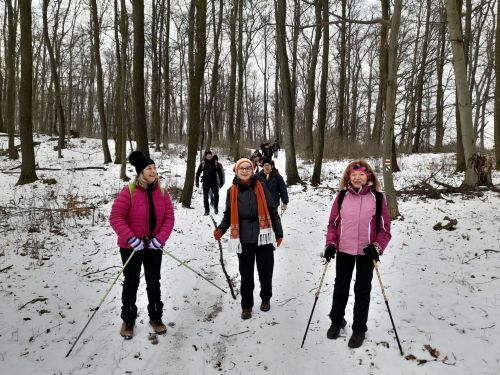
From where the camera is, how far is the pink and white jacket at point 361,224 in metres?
3.87

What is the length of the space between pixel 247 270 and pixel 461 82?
25.8ft

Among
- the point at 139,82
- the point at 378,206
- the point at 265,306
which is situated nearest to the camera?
the point at 378,206

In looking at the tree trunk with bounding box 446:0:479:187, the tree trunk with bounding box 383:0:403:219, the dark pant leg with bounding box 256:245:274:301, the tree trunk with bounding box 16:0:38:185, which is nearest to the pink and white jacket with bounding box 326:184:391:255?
the dark pant leg with bounding box 256:245:274:301

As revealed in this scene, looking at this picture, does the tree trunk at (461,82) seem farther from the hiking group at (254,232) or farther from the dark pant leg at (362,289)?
the dark pant leg at (362,289)

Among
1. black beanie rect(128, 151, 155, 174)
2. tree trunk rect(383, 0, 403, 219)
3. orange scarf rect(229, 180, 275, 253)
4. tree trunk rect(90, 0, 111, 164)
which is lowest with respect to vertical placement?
orange scarf rect(229, 180, 275, 253)

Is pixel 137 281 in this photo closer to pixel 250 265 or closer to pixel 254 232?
pixel 250 265

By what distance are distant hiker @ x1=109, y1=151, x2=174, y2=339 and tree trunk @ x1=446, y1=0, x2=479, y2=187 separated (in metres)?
8.33

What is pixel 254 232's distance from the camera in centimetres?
457

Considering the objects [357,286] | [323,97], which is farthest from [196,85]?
[357,286]

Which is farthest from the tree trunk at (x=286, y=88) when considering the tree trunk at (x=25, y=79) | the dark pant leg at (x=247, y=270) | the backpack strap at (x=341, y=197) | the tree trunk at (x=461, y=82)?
the backpack strap at (x=341, y=197)

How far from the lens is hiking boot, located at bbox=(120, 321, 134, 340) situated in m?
4.18

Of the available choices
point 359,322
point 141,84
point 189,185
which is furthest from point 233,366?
point 141,84

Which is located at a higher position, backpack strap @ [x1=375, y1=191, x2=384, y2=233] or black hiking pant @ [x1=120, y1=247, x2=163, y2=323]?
backpack strap @ [x1=375, y1=191, x2=384, y2=233]

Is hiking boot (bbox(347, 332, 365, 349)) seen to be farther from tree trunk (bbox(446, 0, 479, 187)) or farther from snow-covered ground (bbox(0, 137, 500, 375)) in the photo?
tree trunk (bbox(446, 0, 479, 187))
